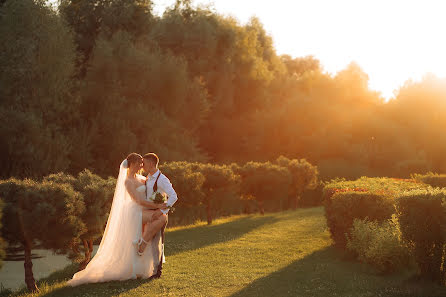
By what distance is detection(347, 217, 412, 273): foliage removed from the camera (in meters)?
10.7

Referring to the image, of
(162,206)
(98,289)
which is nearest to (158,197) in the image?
(162,206)

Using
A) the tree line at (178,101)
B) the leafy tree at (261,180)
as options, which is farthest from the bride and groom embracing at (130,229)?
the leafy tree at (261,180)

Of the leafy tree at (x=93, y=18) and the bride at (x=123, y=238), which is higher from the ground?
the leafy tree at (x=93, y=18)

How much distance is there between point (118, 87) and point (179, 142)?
18.0 ft

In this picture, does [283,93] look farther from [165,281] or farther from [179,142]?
[165,281]

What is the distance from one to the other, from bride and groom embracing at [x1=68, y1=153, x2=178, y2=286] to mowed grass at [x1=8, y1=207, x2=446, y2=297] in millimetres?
235

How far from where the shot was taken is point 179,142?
34.2 meters

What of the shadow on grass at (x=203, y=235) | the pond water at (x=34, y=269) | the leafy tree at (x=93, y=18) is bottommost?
the pond water at (x=34, y=269)

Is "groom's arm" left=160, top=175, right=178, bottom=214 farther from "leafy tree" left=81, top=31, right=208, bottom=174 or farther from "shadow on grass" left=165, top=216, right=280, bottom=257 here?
"leafy tree" left=81, top=31, right=208, bottom=174

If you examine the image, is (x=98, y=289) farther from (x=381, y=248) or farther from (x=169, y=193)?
(x=381, y=248)

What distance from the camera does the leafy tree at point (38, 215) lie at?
31.3 feet

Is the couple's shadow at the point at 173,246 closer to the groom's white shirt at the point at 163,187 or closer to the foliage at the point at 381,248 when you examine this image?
the groom's white shirt at the point at 163,187

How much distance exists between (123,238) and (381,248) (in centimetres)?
529

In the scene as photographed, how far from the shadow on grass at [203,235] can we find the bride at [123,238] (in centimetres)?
416
